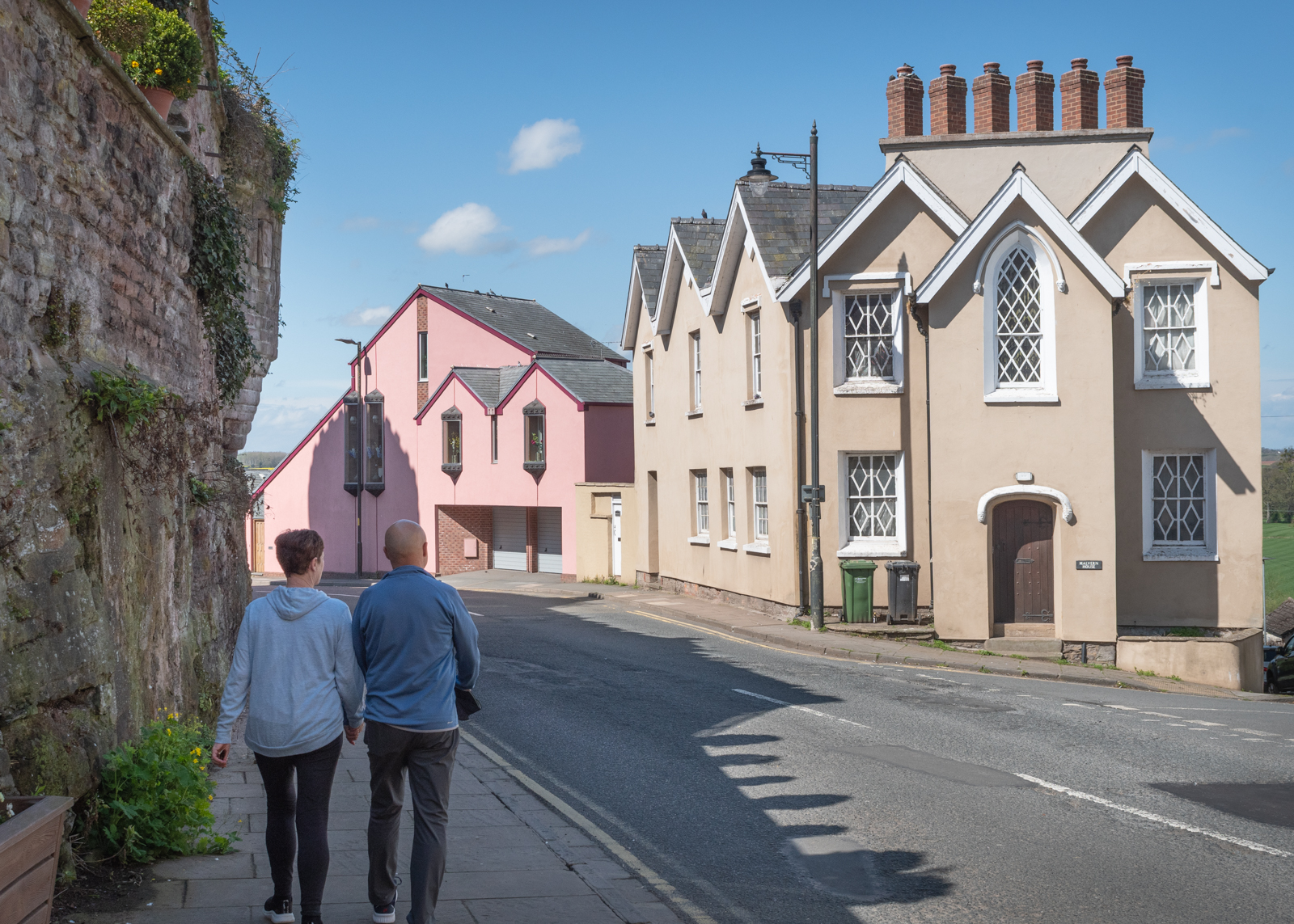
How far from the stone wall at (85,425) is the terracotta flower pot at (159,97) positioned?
0.93 ft

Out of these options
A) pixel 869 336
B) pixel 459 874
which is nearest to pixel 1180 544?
pixel 869 336

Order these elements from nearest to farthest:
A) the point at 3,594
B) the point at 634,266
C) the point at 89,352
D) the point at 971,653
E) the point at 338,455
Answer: the point at 3,594 < the point at 89,352 < the point at 971,653 < the point at 634,266 < the point at 338,455

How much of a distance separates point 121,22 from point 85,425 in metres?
Result: 3.71

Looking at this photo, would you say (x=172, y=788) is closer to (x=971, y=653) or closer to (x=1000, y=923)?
(x=1000, y=923)

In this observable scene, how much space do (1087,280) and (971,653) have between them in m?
6.53

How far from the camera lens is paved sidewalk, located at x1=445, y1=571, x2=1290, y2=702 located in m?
16.6

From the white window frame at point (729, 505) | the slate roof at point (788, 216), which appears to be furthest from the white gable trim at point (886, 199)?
the white window frame at point (729, 505)

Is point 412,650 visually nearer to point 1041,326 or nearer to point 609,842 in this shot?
point 609,842

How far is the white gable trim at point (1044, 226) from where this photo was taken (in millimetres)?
18812

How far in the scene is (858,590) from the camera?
20.2 m

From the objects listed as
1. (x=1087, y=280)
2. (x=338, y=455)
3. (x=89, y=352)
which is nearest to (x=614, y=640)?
(x=1087, y=280)

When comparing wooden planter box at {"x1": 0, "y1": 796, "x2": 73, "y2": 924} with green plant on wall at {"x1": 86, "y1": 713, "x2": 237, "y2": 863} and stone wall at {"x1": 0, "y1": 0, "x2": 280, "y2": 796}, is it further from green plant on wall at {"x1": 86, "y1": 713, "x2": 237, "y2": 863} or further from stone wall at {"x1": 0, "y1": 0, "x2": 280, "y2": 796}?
green plant on wall at {"x1": 86, "y1": 713, "x2": 237, "y2": 863}

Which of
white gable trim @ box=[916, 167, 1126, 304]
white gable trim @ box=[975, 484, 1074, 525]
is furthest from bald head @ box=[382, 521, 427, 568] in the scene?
white gable trim @ box=[916, 167, 1126, 304]

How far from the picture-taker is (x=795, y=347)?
21.1 metres
